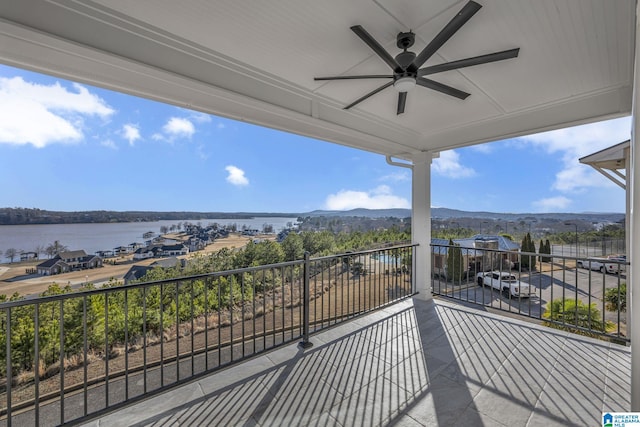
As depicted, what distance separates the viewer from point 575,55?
2072mm

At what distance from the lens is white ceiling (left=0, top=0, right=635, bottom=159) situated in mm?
1591

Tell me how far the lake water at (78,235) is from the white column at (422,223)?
14.3 ft

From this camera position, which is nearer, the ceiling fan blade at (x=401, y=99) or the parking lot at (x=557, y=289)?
the ceiling fan blade at (x=401, y=99)

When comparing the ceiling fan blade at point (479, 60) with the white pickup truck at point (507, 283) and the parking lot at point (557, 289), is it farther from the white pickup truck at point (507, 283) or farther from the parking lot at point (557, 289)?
the parking lot at point (557, 289)

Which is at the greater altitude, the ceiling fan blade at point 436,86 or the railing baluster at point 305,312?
the ceiling fan blade at point 436,86

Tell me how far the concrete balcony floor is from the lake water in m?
2.95

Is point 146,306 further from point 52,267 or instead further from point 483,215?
point 483,215

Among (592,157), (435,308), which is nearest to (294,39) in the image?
(435,308)

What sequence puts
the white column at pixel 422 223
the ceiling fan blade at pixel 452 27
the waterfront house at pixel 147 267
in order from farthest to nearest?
the white column at pixel 422 223 → the waterfront house at pixel 147 267 → the ceiling fan blade at pixel 452 27

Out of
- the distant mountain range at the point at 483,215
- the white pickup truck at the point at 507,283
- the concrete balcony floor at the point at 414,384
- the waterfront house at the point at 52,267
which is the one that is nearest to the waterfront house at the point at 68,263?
the waterfront house at the point at 52,267

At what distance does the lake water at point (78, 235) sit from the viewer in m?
3.21

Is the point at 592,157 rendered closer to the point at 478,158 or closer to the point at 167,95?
the point at 167,95

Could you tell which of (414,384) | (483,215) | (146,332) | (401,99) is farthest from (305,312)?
(483,215)

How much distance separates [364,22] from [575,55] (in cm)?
179
